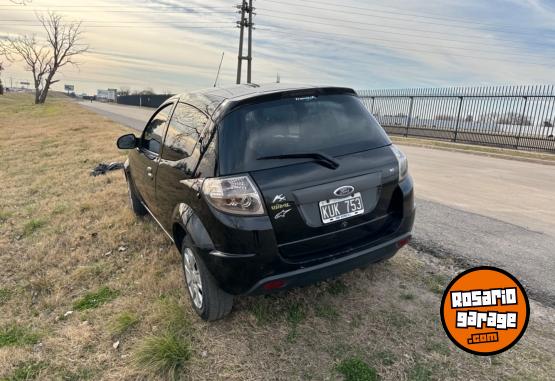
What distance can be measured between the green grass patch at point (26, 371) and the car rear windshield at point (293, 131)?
1772 millimetres

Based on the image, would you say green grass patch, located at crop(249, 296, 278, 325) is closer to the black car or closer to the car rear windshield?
the black car

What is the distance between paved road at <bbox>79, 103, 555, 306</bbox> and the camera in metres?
3.65

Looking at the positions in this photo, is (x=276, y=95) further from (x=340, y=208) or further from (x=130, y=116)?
(x=130, y=116)

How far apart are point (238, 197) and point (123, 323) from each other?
1.41 m

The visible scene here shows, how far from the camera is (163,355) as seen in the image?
237 cm

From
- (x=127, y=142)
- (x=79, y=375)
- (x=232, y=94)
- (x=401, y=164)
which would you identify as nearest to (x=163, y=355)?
(x=79, y=375)

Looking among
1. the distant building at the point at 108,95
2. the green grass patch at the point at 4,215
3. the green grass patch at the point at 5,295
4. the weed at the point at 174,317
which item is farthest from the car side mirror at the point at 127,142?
the distant building at the point at 108,95

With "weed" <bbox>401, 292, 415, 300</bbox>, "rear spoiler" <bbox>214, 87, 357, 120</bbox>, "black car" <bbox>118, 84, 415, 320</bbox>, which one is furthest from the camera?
"weed" <bbox>401, 292, 415, 300</bbox>

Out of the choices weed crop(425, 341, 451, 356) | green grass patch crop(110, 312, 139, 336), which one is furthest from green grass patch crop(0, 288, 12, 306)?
weed crop(425, 341, 451, 356)

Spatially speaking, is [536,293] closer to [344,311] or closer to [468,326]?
[468,326]

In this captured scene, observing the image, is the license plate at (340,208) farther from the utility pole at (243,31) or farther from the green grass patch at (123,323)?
the utility pole at (243,31)

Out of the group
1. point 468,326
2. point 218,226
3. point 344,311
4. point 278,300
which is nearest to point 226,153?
point 218,226

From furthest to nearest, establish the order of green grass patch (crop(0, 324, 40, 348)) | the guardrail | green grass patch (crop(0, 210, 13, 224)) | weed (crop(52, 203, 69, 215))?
1. the guardrail
2. weed (crop(52, 203, 69, 215))
3. green grass patch (crop(0, 210, 13, 224))
4. green grass patch (crop(0, 324, 40, 348))

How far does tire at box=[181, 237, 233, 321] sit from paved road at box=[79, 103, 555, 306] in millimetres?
2421
